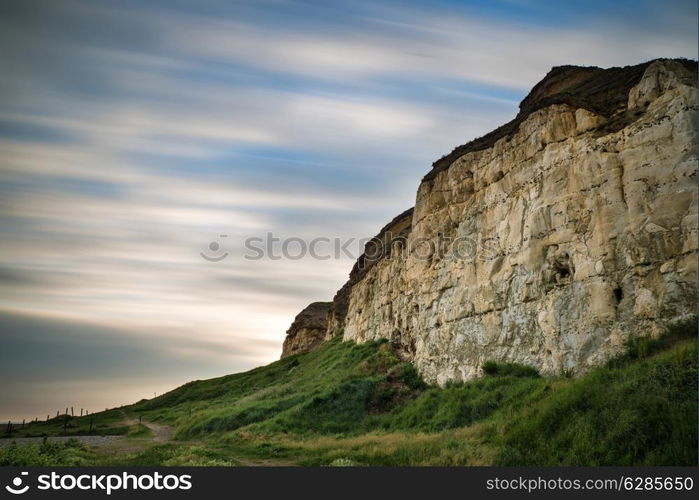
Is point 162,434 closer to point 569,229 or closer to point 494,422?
point 494,422

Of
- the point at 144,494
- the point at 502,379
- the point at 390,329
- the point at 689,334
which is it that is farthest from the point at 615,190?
the point at 390,329

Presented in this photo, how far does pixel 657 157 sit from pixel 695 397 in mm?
7885

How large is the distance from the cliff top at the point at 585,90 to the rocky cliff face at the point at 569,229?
0.08 metres

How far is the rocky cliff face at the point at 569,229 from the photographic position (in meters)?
14.8

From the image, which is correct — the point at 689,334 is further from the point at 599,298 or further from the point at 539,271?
the point at 539,271

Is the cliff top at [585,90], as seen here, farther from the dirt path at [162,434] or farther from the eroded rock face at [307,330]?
the eroded rock face at [307,330]

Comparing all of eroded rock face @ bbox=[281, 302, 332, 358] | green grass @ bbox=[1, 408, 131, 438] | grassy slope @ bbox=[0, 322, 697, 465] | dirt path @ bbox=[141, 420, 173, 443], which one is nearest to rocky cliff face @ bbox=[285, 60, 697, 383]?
grassy slope @ bbox=[0, 322, 697, 465]

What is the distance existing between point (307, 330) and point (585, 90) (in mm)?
68437

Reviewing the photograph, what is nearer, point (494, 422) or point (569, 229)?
point (494, 422)

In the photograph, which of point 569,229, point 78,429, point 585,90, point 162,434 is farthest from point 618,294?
point 78,429

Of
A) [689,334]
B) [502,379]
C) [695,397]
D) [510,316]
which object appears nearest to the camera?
[695,397]

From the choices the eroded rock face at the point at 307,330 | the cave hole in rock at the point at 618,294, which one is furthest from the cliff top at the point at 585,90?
the eroded rock face at the point at 307,330

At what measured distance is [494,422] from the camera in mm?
15734

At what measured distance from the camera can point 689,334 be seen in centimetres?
1347
